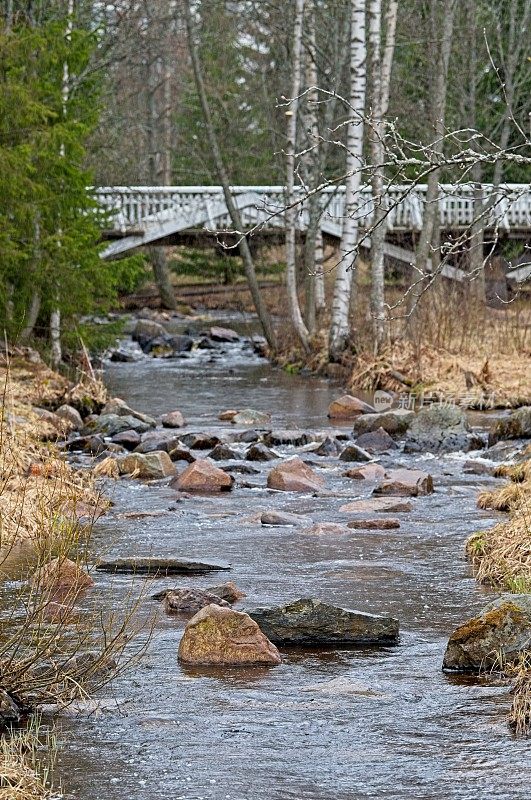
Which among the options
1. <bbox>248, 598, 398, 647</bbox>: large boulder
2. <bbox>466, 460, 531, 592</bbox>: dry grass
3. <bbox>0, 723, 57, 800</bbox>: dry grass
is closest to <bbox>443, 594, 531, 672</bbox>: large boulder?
<bbox>248, 598, 398, 647</bbox>: large boulder

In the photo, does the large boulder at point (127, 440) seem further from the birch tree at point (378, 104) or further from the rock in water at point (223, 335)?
the rock in water at point (223, 335)

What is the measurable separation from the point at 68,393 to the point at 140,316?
1581 centimetres

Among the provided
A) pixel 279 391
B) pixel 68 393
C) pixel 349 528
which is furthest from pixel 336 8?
pixel 349 528

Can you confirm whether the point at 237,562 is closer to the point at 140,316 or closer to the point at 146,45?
the point at 146,45

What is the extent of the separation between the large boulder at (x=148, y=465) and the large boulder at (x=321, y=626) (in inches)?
213

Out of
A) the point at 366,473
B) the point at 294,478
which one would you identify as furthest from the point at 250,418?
the point at 294,478

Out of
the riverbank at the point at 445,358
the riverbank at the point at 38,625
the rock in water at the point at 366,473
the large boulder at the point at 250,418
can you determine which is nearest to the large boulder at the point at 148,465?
the riverbank at the point at 38,625

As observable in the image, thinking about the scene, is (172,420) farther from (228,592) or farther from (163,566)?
(228,592)

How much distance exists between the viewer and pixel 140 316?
1271 inches

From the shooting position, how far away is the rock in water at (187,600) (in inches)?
295

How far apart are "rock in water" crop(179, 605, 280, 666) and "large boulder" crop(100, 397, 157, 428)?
8.67 metres

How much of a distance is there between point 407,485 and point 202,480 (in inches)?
69.4

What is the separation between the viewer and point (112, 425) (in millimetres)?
14898

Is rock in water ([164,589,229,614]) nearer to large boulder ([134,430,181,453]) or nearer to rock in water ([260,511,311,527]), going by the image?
rock in water ([260,511,311,527])
